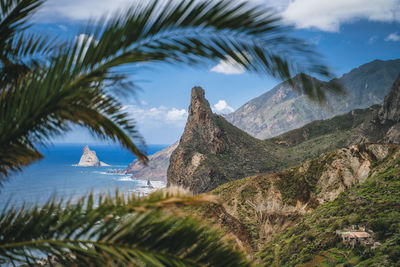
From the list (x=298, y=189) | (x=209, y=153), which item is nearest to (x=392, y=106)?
(x=298, y=189)

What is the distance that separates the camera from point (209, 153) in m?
72.0

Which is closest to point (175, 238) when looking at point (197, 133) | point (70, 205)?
point (70, 205)

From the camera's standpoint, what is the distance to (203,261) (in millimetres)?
2219

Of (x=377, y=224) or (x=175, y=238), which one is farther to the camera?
(x=377, y=224)

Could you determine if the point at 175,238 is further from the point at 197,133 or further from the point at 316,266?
the point at 197,133

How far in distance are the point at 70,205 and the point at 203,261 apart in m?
1.07

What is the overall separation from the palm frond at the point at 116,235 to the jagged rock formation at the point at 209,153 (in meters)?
60.8

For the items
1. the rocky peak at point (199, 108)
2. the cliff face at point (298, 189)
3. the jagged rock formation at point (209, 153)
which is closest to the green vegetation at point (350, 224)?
the cliff face at point (298, 189)

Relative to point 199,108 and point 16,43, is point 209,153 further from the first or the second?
point 16,43

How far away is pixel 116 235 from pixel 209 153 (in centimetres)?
7008

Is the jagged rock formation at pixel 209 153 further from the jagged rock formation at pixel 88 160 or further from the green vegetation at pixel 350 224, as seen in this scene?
the jagged rock formation at pixel 88 160

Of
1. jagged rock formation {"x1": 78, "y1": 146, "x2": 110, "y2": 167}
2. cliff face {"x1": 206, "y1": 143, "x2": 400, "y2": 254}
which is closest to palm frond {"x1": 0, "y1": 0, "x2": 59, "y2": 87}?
cliff face {"x1": 206, "y1": 143, "x2": 400, "y2": 254}

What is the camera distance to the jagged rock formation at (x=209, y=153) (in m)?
65.8

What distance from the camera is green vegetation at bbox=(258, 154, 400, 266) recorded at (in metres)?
18.5
